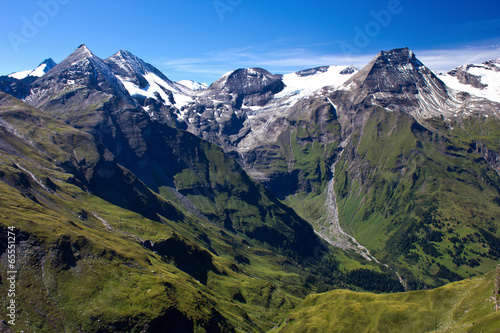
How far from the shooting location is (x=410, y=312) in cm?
12269

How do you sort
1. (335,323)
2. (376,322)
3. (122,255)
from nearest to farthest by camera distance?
(376,322)
(335,323)
(122,255)

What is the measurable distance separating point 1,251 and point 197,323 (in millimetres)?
72434

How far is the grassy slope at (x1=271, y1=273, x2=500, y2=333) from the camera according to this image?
97000mm

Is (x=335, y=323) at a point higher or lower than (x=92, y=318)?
lower

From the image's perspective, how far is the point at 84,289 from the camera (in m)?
120

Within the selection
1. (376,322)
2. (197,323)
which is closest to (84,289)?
(197,323)

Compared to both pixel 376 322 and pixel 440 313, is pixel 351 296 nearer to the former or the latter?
pixel 376 322

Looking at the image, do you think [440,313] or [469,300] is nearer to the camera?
[469,300]

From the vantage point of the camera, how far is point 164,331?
120 meters

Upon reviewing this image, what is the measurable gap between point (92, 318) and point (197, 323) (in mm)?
37834

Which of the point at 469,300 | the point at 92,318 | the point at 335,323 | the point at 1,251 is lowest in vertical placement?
the point at 335,323

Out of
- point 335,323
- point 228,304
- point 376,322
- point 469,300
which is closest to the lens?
point 469,300

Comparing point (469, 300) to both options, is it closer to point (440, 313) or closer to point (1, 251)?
point (440, 313)

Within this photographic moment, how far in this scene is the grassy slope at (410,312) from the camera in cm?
9700
